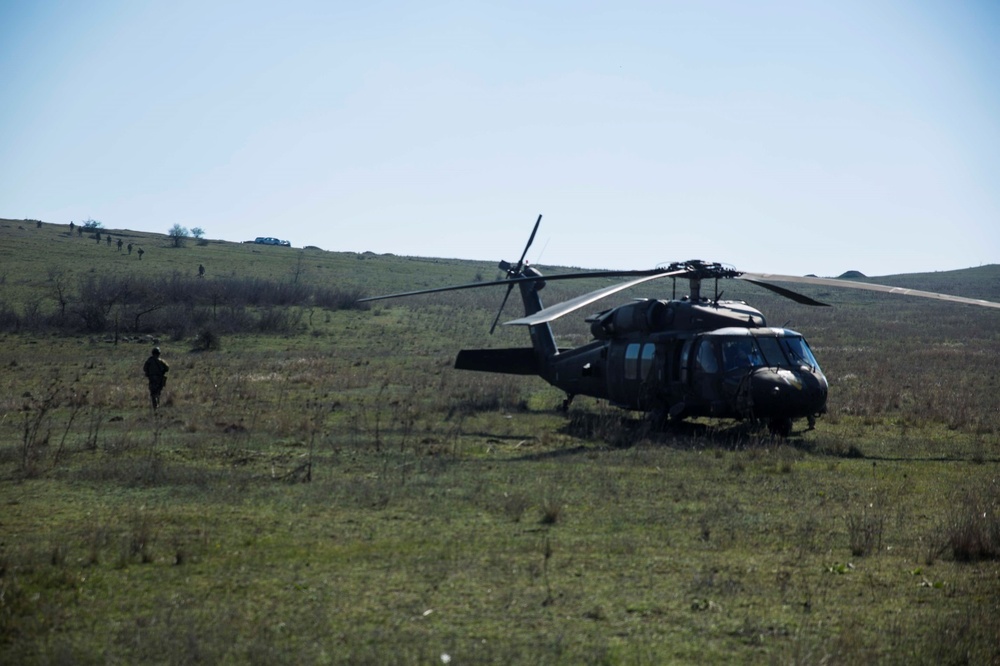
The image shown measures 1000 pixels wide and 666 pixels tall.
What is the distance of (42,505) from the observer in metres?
11.5

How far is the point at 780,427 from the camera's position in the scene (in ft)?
58.1

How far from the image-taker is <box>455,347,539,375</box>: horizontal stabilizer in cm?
2320

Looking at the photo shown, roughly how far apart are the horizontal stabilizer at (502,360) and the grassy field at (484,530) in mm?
969

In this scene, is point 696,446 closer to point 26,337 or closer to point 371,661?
point 371,661

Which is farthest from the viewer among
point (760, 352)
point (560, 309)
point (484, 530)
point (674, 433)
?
point (674, 433)

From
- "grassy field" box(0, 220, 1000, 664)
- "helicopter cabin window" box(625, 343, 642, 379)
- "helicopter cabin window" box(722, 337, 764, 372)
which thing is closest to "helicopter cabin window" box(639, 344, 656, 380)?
"helicopter cabin window" box(625, 343, 642, 379)

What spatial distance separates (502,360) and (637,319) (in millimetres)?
4966

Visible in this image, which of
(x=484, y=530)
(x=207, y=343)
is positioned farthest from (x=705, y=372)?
(x=207, y=343)

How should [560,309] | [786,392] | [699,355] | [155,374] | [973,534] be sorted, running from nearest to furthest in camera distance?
[973,534]
[560,309]
[786,392]
[699,355]
[155,374]

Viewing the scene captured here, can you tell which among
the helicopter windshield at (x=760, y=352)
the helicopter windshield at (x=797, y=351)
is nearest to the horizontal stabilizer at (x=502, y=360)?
the helicopter windshield at (x=760, y=352)

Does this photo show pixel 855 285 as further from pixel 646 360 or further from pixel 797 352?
pixel 646 360

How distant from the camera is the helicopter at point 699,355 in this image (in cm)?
1692

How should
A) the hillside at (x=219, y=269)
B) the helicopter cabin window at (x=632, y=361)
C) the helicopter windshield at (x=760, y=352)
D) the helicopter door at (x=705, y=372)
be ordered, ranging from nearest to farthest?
the helicopter windshield at (x=760, y=352), the helicopter door at (x=705, y=372), the helicopter cabin window at (x=632, y=361), the hillside at (x=219, y=269)

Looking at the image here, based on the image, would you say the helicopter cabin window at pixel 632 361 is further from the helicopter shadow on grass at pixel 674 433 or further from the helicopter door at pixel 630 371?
the helicopter shadow on grass at pixel 674 433
